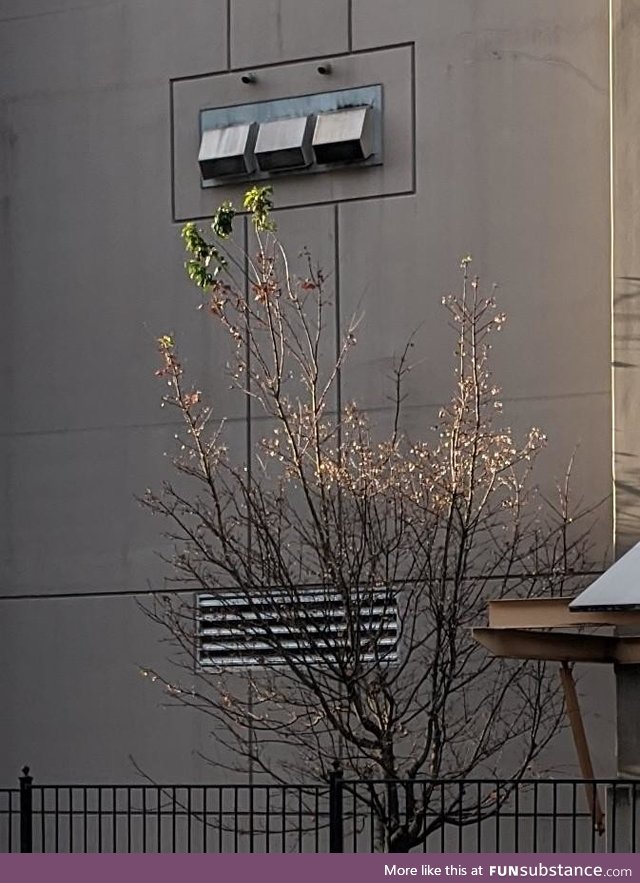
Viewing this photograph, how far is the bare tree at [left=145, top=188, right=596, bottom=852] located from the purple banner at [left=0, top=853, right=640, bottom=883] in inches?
48.5

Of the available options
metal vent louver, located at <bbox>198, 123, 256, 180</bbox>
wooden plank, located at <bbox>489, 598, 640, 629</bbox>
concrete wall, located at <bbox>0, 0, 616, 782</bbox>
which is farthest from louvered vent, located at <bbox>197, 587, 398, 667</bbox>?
metal vent louver, located at <bbox>198, 123, 256, 180</bbox>

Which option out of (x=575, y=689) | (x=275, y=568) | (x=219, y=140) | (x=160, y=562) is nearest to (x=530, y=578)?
(x=575, y=689)

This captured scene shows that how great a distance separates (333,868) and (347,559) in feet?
10.7

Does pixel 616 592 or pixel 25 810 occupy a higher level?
pixel 616 592

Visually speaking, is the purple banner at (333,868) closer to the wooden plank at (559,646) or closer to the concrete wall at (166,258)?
the wooden plank at (559,646)

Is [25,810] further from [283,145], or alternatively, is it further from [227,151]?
[283,145]

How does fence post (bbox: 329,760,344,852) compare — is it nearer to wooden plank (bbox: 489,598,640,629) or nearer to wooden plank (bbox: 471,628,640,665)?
wooden plank (bbox: 471,628,640,665)

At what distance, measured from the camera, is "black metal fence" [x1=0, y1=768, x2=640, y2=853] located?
43.0 feet

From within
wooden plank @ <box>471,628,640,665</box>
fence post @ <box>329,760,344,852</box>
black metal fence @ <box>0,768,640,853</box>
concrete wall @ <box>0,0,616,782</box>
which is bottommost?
black metal fence @ <box>0,768,640,853</box>

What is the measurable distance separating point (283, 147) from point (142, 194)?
1551 millimetres

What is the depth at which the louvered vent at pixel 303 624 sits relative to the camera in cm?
1424

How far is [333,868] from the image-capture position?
1176cm

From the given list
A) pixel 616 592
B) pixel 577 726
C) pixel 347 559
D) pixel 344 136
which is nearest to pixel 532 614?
pixel 577 726

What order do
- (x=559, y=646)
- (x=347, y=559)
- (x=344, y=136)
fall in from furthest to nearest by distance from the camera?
(x=344, y=136)
(x=347, y=559)
(x=559, y=646)
